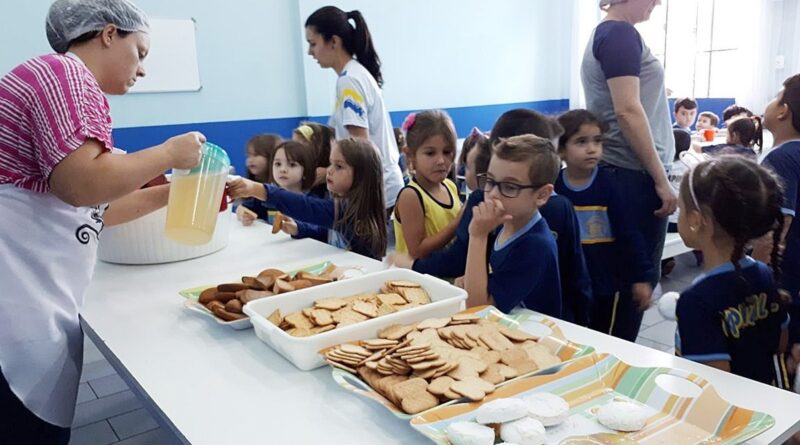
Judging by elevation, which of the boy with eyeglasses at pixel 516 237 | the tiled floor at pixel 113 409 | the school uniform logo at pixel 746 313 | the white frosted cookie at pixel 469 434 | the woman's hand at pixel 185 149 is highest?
the woman's hand at pixel 185 149

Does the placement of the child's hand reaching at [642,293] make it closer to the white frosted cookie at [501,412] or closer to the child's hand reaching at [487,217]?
the child's hand reaching at [487,217]

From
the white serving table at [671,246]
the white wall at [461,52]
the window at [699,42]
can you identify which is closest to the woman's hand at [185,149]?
the white serving table at [671,246]

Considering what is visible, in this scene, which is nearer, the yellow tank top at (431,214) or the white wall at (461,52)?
the yellow tank top at (431,214)

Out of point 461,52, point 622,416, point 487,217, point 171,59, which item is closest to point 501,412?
point 622,416

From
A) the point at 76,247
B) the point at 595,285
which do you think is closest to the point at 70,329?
the point at 76,247

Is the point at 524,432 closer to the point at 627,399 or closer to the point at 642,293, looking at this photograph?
the point at 627,399

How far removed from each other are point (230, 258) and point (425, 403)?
92cm

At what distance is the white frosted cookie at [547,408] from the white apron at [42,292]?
0.77m

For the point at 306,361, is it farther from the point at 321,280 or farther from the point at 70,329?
the point at 70,329

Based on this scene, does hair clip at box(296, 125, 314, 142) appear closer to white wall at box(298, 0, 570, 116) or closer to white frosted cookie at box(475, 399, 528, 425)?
white frosted cookie at box(475, 399, 528, 425)

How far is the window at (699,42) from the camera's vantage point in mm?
6074

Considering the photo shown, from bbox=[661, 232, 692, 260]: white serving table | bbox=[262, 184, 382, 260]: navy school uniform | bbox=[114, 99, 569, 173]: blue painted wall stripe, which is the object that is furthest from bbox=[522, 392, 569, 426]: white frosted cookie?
bbox=[114, 99, 569, 173]: blue painted wall stripe

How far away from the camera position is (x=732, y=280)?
3.17 feet

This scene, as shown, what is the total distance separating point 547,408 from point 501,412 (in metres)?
0.06
